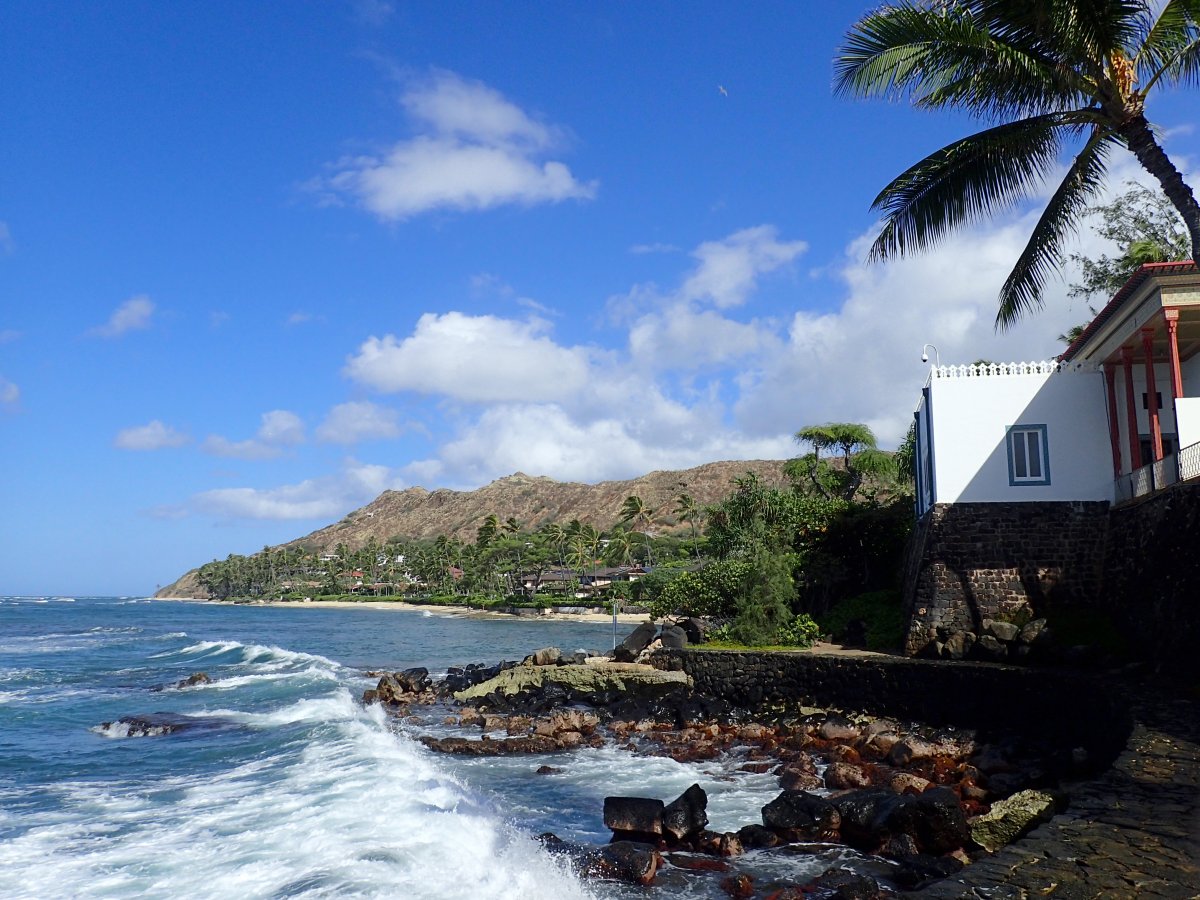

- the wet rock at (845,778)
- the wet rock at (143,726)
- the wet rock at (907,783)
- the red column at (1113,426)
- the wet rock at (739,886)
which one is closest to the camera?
the wet rock at (739,886)

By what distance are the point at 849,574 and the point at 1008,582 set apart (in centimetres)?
709

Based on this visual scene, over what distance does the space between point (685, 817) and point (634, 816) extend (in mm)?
622

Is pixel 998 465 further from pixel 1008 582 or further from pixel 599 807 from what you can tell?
pixel 599 807

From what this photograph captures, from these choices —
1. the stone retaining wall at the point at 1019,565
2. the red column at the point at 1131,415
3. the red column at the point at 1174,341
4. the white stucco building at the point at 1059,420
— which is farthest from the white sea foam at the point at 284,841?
the red column at the point at 1131,415

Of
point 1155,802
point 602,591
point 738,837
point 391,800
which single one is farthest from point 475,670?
point 602,591

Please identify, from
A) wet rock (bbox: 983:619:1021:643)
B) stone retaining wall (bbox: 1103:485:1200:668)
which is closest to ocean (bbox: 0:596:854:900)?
wet rock (bbox: 983:619:1021:643)

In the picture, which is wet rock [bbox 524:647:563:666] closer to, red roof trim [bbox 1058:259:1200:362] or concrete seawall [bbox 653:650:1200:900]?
concrete seawall [bbox 653:650:1200:900]

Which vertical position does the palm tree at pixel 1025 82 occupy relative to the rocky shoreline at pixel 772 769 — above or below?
above

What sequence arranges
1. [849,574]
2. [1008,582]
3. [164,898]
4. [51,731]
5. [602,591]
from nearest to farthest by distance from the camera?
[164,898] < [1008,582] < [51,731] < [849,574] < [602,591]

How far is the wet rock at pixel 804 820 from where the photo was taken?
10.5m

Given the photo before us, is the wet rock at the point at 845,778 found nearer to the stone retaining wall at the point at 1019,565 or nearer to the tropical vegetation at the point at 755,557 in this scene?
the stone retaining wall at the point at 1019,565

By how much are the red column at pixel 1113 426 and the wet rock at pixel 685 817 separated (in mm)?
12856

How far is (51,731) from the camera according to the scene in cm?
2117

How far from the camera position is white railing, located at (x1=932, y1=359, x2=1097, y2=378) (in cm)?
1923
